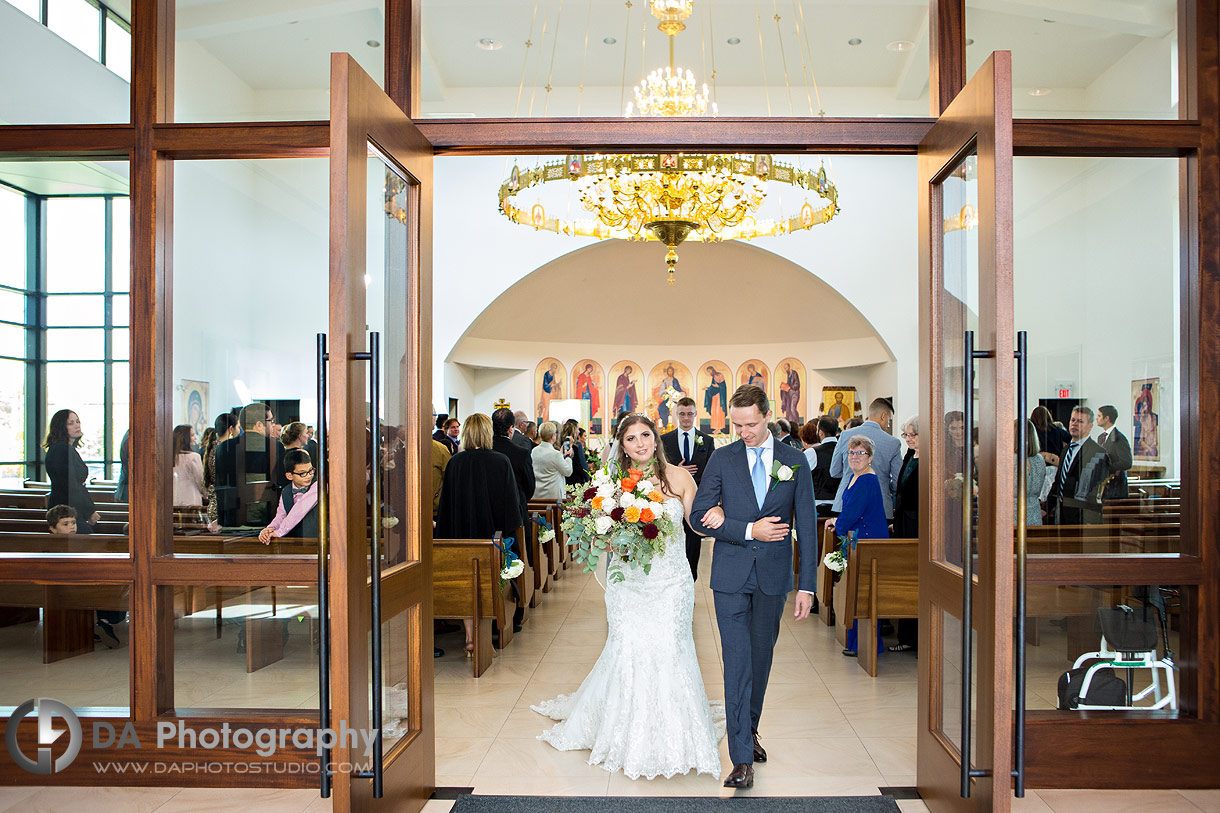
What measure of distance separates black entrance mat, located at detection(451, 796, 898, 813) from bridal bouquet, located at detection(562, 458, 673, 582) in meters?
1.02

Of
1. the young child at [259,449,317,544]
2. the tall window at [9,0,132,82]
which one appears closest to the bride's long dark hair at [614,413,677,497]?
the young child at [259,449,317,544]

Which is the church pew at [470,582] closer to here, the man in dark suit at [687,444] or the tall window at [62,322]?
the man in dark suit at [687,444]

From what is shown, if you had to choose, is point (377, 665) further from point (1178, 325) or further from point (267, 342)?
point (267, 342)

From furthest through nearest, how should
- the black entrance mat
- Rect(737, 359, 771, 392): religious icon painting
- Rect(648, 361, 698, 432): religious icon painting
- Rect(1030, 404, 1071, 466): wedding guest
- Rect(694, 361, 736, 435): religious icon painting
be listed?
Rect(648, 361, 698, 432): religious icon painting, Rect(694, 361, 736, 435): religious icon painting, Rect(737, 359, 771, 392): religious icon painting, Rect(1030, 404, 1071, 466): wedding guest, the black entrance mat

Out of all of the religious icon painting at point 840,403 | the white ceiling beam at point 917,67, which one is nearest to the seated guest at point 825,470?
the white ceiling beam at point 917,67

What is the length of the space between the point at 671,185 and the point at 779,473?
6.09 metres

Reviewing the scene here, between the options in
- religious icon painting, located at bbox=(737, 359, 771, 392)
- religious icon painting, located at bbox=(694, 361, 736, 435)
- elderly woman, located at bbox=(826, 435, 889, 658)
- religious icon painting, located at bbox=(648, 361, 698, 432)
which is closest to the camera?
elderly woman, located at bbox=(826, 435, 889, 658)

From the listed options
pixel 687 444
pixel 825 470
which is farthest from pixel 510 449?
pixel 825 470

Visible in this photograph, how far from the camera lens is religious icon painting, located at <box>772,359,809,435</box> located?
19.0 meters

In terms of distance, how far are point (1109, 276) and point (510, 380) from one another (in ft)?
51.4

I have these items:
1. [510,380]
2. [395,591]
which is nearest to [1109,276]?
[395,591]

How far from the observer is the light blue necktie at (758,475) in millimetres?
4133

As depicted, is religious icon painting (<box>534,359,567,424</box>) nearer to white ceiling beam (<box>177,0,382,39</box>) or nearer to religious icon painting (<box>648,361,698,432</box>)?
religious icon painting (<box>648,361,698,432</box>)

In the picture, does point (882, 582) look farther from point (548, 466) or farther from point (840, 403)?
point (840, 403)
